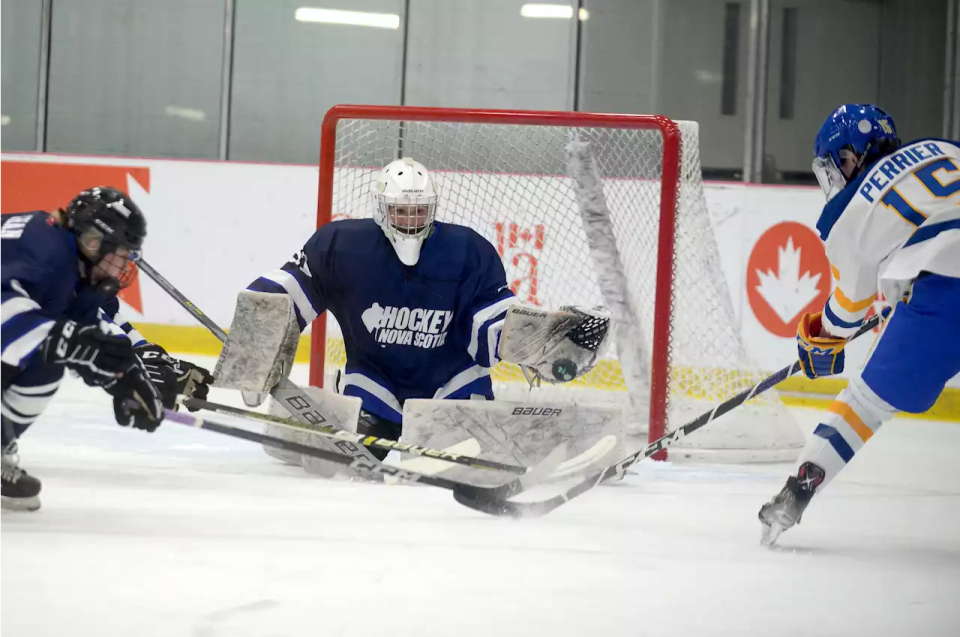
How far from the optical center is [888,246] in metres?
1.99

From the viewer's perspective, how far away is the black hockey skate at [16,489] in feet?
6.60

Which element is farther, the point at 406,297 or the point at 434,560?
the point at 406,297

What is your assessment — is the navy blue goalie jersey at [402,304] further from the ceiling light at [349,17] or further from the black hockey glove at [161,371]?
the ceiling light at [349,17]

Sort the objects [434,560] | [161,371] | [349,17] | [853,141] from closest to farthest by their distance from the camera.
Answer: [434,560] → [853,141] → [161,371] → [349,17]

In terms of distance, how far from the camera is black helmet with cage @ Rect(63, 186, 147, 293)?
2018 millimetres

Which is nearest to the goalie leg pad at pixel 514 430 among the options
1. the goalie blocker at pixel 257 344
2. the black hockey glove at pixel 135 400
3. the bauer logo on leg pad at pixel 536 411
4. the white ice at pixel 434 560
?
the bauer logo on leg pad at pixel 536 411

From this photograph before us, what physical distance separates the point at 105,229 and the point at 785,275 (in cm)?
345

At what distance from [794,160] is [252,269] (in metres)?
3.12

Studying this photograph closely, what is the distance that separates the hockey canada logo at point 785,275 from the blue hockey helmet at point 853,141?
8.73 ft

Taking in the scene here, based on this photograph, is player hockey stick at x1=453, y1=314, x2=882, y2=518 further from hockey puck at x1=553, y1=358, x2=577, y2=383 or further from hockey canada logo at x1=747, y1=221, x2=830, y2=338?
hockey canada logo at x1=747, y1=221, x2=830, y2=338

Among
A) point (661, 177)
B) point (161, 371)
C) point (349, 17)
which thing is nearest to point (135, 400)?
point (161, 371)

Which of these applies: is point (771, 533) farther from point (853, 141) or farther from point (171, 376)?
point (171, 376)

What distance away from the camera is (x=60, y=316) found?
6.91 ft

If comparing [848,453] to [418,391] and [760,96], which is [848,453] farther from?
[760,96]
